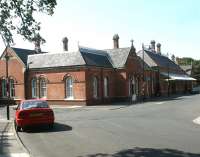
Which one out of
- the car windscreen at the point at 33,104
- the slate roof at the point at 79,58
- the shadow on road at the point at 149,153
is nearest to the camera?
the shadow on road at the point at 149,153

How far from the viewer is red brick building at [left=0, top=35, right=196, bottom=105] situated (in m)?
44.2

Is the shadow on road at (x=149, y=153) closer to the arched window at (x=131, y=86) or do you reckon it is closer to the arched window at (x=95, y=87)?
the arched window at (x=95, y=87)

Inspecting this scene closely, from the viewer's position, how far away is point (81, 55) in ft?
147

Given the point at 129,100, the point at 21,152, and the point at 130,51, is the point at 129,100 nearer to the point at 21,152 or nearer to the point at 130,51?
the point at 130,51

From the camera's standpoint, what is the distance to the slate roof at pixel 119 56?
164 feet

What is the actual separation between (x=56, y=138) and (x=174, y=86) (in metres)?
62.7

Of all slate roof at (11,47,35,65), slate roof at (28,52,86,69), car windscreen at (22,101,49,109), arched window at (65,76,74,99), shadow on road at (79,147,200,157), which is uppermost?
slate roof at (11,47,35,65)

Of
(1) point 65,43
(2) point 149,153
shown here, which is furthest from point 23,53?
(2) point 149,153

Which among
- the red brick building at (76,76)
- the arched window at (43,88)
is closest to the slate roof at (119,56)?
the red brick building at (76,76)

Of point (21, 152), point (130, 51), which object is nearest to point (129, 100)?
point (130, 51)

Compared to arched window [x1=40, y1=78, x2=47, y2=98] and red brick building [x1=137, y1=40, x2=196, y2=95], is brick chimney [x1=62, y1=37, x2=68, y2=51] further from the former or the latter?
red brick building [x1=137, y1=40, x2=196, y2=95]

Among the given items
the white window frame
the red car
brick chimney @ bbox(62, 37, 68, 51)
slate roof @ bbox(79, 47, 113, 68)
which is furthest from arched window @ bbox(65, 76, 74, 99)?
the red car

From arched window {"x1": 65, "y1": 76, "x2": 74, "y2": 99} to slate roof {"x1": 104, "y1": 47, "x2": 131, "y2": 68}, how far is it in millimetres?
7382

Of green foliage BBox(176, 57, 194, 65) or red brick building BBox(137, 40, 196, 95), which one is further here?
green foliage BBox(176, 57, 194, 65)
